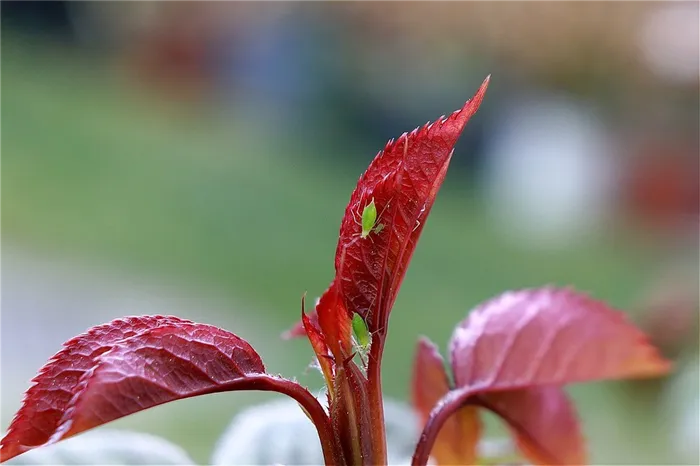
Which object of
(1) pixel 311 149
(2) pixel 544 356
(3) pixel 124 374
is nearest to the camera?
(3) pixel 124 374

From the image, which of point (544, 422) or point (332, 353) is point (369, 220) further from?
point (544, 422)

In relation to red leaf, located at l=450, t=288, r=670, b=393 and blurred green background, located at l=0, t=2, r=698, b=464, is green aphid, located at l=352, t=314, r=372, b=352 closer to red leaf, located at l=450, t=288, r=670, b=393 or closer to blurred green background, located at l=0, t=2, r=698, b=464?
red leaf, located at l=450, t=288, r=670, b=393

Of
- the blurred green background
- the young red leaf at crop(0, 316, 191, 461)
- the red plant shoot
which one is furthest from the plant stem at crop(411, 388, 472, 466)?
the blurred green background

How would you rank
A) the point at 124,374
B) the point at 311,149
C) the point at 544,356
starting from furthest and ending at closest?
1. the point at 311,149
2. the point at 544,356
3. the point at 124,374

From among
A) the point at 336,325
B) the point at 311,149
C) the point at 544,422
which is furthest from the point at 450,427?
the point at 311,149

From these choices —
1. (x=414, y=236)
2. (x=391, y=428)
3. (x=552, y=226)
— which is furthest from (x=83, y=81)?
(x=414, y=236)
